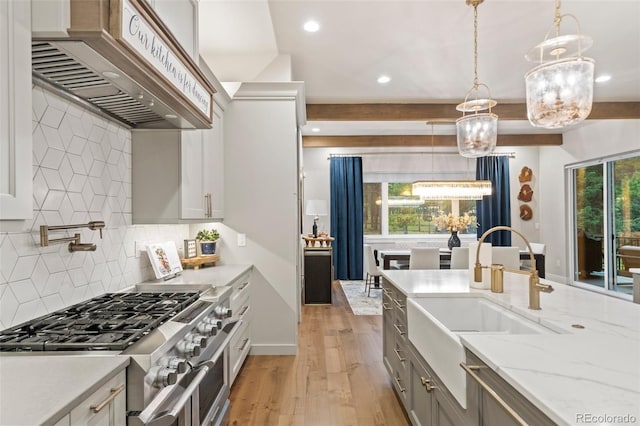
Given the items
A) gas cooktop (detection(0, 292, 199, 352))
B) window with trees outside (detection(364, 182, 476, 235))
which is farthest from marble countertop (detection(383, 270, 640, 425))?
window with trees outside (detection(364, 182, 476, 235))

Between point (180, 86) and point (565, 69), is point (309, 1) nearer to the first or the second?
point (180, 86)

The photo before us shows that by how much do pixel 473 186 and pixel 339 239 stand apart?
10.1ft

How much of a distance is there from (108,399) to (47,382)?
0.16 m

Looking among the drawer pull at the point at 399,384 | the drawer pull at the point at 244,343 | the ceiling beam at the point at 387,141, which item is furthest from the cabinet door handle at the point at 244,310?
the ceiling beam at the point at 387,141

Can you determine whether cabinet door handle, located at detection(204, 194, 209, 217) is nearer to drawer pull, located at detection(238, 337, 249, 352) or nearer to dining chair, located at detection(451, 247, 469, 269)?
drawer pull, located at detection(238, 337, 249, 352)

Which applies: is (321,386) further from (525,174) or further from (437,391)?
(525,174)

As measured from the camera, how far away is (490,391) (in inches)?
42.8

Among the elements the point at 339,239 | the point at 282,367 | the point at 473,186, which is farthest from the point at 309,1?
the point at 339,239

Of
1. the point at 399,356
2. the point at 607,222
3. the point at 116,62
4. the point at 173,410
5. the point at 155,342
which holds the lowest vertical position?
the point at 399,356

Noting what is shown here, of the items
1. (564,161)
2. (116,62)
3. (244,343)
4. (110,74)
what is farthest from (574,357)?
(564,161)

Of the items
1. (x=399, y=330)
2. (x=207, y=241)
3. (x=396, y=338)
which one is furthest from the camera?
(x=207, y=241)

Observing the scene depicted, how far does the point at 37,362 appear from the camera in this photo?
1.13 metres

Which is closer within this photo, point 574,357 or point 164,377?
point 574,357

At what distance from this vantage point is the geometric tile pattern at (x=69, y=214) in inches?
60.7
